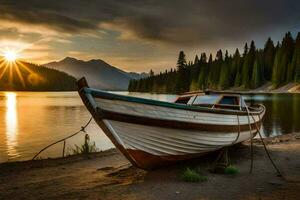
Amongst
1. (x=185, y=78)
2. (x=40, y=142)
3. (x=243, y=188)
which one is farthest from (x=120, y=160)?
(x=185, y=78)

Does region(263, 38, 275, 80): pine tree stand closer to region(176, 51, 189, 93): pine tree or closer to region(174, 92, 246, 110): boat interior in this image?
region(176, 51, 189, 93): pine tree

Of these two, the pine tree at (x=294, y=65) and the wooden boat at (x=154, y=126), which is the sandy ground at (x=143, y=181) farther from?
the pine tree at (x=294, y=65)

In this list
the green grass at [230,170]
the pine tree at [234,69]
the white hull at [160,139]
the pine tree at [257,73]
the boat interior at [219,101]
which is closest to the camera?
the white hull at [160,139]

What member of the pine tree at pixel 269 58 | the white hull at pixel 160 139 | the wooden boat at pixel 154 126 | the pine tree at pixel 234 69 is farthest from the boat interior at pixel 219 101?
the pine tree at pixel 234 69

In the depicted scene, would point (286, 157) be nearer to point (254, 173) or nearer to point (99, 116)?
point (254, 173)

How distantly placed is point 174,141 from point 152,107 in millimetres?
1491

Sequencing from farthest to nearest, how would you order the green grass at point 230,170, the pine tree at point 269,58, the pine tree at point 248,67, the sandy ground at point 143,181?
the pine tree at point 269,58 < the pine tree at point 248,67 < the green grass at point 230,170 < the sandy ground at point 143,181

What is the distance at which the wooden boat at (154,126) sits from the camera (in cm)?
961

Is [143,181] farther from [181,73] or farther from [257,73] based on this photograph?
[181,73]

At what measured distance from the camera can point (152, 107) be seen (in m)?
9.90

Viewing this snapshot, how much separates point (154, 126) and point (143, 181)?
70.8 inches

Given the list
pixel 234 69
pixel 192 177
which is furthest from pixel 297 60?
pixel 192 177

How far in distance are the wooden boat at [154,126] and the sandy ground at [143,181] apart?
0.80 m

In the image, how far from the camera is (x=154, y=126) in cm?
1002
